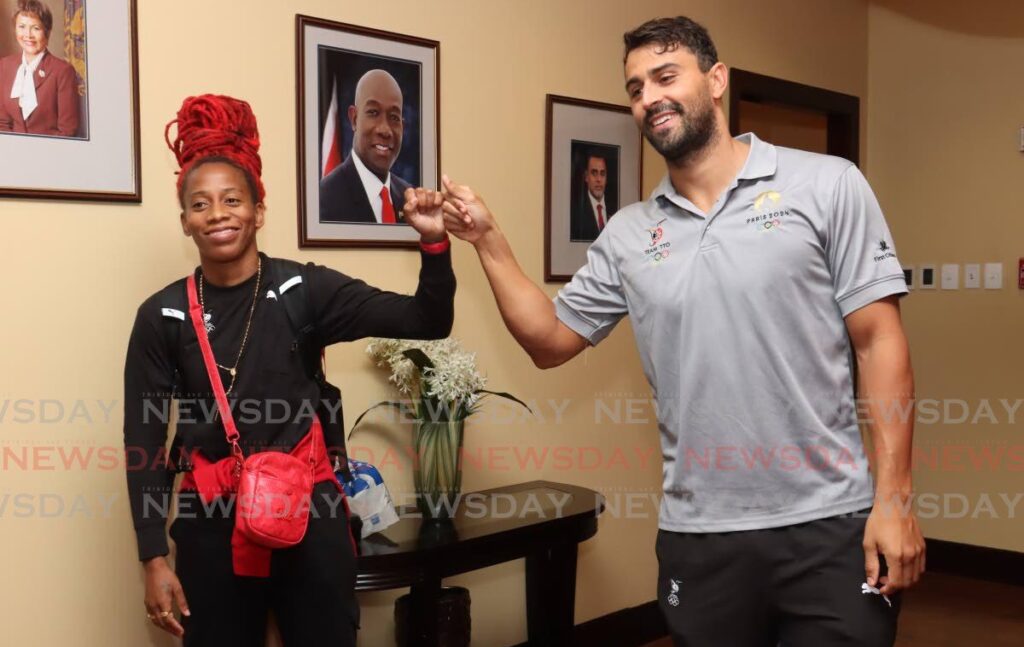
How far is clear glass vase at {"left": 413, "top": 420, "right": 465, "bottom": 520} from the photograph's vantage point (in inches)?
105

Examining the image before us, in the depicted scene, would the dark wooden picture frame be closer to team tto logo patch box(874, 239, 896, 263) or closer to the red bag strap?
team tto logo patch box(874, 239, 896, 263)

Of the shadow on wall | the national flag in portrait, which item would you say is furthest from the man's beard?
the shadow on wall

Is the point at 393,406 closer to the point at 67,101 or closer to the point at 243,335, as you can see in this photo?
the point at 243,335

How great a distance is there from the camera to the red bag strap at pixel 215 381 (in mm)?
1871

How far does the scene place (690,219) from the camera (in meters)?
1.83

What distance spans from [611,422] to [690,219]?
70.2 inches

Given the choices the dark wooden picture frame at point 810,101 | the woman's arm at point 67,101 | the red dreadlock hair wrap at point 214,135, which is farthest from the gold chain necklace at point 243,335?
the dark wooden picture frame at point 810,101

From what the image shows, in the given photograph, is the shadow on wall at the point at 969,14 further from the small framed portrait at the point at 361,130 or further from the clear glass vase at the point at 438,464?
the clear glass vase at the point at 438,464

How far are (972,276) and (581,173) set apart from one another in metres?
2.16

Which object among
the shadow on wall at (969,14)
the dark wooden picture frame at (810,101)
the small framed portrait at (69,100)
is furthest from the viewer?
the shadow on wall at (969,14)

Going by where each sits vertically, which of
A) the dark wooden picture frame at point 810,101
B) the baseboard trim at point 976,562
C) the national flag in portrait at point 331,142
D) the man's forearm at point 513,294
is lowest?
the baseboard trim at point 976,562

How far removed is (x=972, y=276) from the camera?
4387 millimetres

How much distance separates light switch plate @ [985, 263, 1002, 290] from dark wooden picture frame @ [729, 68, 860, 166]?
30.6 inches

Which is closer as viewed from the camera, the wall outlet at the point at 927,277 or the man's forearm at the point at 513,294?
the man's forearm at the point at 513,294
